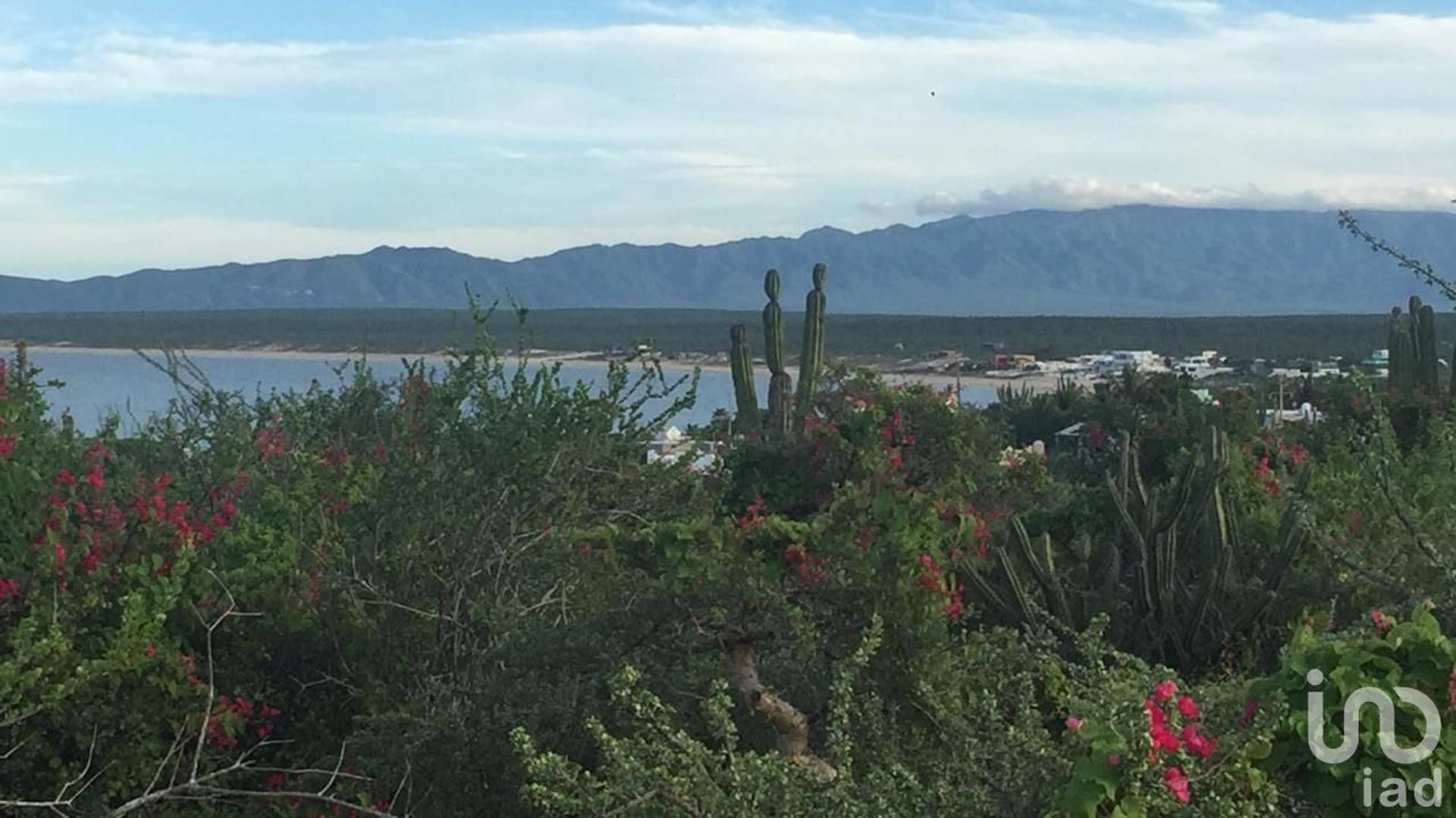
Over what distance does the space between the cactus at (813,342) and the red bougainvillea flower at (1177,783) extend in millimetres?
14532

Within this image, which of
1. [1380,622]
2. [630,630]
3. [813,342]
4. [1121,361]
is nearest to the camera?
[1380,622]

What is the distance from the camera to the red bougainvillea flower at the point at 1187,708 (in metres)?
4.96

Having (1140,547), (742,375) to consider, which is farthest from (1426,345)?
(1140,547)

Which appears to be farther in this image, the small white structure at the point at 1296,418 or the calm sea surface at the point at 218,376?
the calm sea surface at the point at 218,376

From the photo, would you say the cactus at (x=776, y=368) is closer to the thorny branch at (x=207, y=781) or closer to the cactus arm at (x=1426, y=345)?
the cactus arm at (x=1426, y=345)

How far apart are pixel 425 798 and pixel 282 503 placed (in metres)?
2.38

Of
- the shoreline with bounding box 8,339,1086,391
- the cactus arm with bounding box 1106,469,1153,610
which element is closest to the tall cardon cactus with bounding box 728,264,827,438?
the cactus arm with bounding box 1106,469,1153,610

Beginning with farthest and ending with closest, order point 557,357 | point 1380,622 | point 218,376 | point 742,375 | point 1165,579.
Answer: point 218,376
point 557,357
point 742,375
point 1165,579
point 1380,622

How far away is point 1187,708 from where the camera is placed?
4957 millimetres

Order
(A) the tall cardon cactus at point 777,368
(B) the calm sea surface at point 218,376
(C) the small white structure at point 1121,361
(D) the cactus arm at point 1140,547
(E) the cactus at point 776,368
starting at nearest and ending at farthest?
1. (D) the cactus arm at point 1140,547
2. (E) the cactus at point 776,368
3. (A) the tall cardon cactus at point 777,368
4. (B) the calm sea surface at point 218,376
5. (C) the small white structure at point 1121,361

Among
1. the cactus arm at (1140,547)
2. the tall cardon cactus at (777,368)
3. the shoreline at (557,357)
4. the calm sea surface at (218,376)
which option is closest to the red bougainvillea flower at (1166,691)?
the cactus arm at (1140,547)

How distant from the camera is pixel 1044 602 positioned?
9.76 m

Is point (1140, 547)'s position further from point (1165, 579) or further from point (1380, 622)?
point (1380, 622)

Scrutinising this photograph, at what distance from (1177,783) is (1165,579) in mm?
5198
